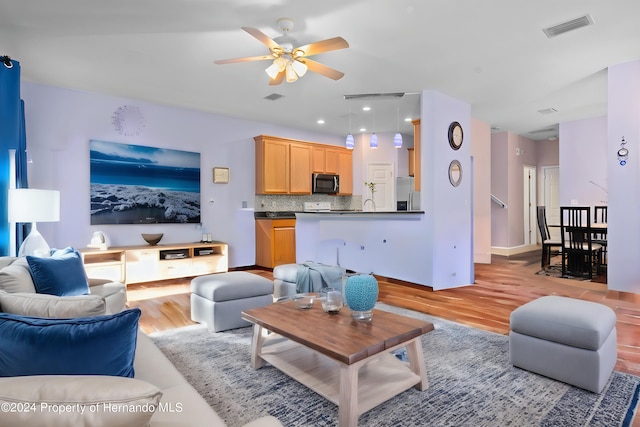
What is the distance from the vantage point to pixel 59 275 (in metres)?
2.51

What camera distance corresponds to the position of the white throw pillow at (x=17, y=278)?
1964mm

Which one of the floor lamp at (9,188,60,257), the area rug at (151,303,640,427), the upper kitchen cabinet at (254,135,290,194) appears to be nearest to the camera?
the area rug at (151,303,640,427)

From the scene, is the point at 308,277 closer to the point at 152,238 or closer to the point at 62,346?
the point at 62,346

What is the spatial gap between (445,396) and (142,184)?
5106mm

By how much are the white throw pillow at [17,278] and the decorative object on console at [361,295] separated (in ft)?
6.35

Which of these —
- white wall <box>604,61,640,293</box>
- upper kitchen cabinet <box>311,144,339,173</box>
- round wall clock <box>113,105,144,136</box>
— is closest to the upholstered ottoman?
round wall clock <box>113,105,144,136</box>

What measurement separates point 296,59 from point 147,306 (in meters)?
3.16

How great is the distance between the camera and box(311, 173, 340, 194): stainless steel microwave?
722 cm

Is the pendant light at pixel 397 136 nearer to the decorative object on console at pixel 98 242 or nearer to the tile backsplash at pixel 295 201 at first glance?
the tile backsplash at pixel 295 201

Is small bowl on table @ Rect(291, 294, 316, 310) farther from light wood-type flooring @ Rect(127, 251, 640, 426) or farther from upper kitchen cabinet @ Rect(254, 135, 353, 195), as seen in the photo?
upper kitchen cabinet @ Rect(254, 135, 353, 195)

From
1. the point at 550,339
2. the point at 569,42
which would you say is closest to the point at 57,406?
the point at 550,339

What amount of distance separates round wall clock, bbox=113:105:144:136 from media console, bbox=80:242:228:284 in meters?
1.76

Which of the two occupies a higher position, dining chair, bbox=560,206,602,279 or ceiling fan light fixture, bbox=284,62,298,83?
ceiling fan light fixture, bbox=284,62,298,83

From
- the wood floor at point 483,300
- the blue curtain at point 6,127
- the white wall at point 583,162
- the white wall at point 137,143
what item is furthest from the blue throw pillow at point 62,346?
the white wall at point 583,162
